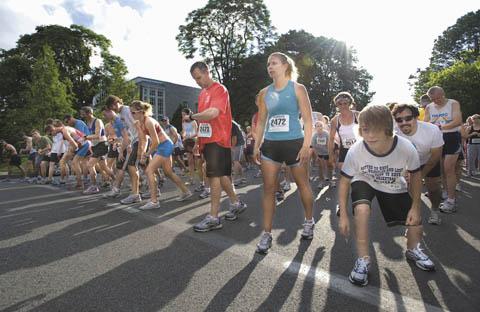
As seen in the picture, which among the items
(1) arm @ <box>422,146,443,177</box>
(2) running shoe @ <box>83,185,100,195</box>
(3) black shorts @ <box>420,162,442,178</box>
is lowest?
(2) running shoe @ <box>83,185,100,195</box>

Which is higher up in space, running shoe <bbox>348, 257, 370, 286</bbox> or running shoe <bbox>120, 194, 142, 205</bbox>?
running shoe <bbox>348, 257, 370, 286</bbox>

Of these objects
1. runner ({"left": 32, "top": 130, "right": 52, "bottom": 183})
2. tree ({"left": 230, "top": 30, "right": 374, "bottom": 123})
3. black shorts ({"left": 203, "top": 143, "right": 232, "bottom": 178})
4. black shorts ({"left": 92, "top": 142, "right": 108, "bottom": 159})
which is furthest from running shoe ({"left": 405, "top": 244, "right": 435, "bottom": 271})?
tree ({"left": 230, "top": 30, "right": 374, "bottom": 123})

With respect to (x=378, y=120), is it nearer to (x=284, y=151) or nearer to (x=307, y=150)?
(x=307, y=150)

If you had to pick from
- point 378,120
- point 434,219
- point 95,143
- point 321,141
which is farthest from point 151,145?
point 321,141

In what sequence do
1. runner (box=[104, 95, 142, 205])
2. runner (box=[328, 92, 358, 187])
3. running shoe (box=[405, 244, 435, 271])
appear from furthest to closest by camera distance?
1. runner (box=[104, 95, 142, 205])
2. runner (box=[328, 92, 358, 187])
3. running shoe (box=[405, 244, 435, 271])

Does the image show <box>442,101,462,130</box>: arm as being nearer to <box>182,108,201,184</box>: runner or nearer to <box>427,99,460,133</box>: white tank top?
<box>427,99,460,133</box>: white tank top

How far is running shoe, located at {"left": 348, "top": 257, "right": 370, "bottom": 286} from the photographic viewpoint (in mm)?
2426

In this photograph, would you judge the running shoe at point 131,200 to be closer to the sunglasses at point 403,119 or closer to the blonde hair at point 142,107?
the blonde hair at point 142,107

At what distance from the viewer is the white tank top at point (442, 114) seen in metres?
4.93

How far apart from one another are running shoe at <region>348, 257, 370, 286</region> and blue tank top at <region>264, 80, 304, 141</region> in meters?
1.36

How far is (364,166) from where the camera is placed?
8.70ft

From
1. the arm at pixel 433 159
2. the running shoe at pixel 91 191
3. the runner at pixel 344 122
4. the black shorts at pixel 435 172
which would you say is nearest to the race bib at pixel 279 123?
the arm at pixel 433 159

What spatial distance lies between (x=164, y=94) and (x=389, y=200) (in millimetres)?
58350

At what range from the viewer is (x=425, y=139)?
345 cm
